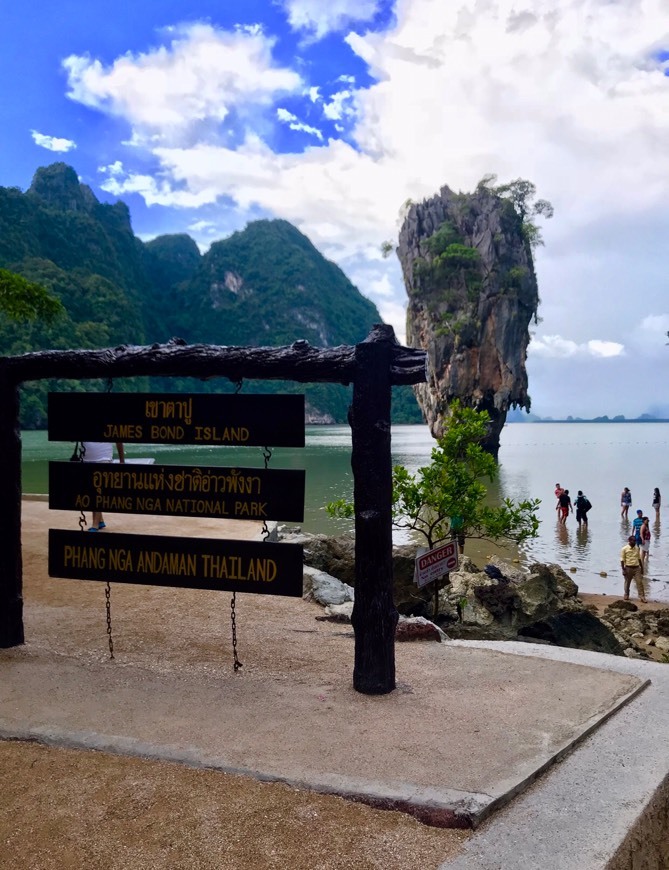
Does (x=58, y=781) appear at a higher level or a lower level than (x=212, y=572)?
lower

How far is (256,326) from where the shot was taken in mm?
139625

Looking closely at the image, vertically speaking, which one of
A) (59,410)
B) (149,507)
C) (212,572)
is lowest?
(212,572)

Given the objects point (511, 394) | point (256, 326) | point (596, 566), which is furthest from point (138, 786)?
point (256, 326)

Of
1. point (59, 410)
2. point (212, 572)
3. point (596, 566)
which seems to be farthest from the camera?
point (596, 566)

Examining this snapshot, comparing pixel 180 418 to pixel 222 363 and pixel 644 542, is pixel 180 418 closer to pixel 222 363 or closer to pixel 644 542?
pixel 222 363

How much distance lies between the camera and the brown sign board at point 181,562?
5.49m

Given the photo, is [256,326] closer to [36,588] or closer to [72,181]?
[72,181]

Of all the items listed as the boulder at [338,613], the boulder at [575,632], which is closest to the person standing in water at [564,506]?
the boulder at [575,632]

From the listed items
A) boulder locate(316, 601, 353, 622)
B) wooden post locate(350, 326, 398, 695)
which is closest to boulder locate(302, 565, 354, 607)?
boulder locate(316, 601, 353, 622)

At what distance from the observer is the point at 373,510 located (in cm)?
515

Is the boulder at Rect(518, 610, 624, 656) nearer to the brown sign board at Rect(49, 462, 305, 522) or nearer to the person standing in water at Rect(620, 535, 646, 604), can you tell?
the brown sign board at Rect(49, 462, 305, 522)

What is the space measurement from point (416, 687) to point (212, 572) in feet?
6.19

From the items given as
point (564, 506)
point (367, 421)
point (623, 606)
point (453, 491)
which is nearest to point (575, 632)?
point (453, 491)

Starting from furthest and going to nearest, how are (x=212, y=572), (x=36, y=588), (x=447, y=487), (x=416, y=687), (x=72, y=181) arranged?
(x=72, y=181)
(x=447, y=487)
(x=36, y=588)
(x=212, y=572)
(x=416, y=687)
